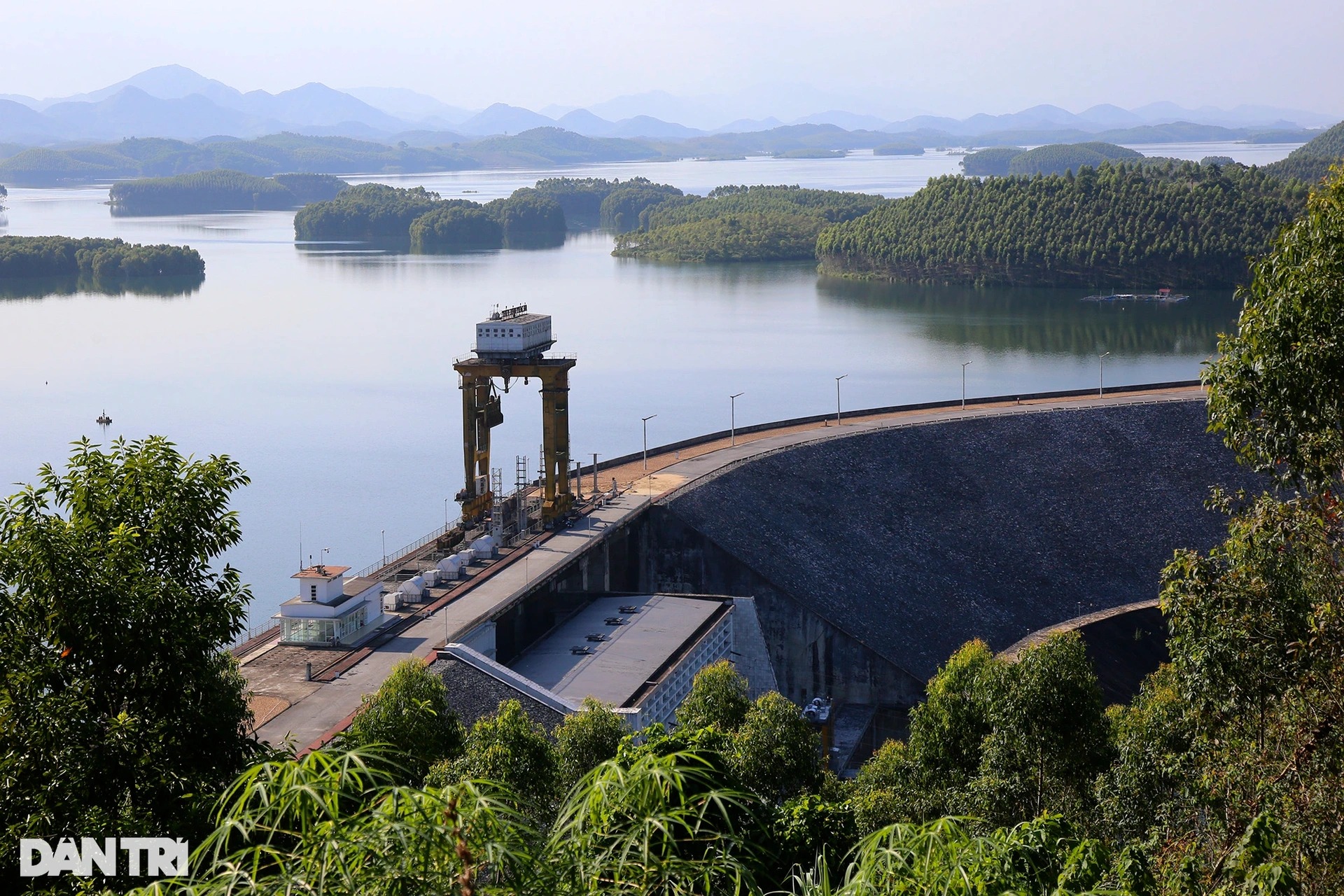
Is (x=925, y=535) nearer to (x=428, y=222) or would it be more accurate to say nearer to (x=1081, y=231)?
(x=1081, y=231)

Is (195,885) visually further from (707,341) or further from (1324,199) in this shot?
(707,341)

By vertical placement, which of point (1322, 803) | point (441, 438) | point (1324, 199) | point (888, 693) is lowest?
point (888, 693)

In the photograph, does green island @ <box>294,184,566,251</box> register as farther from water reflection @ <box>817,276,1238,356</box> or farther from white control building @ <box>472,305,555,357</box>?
white control building @ <box>472,305,555,357</box>

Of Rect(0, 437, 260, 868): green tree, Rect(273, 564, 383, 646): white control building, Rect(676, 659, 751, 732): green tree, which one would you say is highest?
Rect(0, 437, 260, 868): green tree

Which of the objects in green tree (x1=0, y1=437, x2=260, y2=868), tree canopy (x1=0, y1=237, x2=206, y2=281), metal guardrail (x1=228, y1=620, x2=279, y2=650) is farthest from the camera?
tree canopy (x1=0, y1=237, x2=206, y2=281)

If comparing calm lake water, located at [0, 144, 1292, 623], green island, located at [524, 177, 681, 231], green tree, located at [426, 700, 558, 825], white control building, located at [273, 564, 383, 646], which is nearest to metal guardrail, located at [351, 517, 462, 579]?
calm lake water, located at [0, 144, 1292, 623]

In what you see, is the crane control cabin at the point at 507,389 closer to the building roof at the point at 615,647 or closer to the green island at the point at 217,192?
the building roof at the point at 615,647

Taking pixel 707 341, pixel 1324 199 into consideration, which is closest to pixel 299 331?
pixel 707 341
